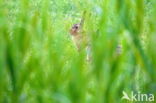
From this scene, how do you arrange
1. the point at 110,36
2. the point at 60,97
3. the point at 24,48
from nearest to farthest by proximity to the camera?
the point at 60,97 → the point at 110,36 → the point at 24,48

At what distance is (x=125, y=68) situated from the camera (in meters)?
1.74

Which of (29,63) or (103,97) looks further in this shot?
(29,63)

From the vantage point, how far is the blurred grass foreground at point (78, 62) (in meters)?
1.62

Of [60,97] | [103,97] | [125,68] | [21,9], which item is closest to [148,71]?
[125,68]

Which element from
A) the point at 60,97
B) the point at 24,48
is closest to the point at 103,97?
the point at 60,97

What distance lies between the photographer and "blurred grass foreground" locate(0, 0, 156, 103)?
1.62m

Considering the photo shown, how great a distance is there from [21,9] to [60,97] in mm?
398

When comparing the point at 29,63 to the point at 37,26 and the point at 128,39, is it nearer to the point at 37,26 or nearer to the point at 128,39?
the point at 37,26

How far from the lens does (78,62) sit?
1.63 metres

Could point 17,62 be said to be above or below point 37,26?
below

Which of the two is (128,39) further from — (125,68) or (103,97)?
(103,97)

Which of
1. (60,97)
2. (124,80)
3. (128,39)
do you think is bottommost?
(60,97)

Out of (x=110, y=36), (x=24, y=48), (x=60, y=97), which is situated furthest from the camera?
(x=24, y=48)

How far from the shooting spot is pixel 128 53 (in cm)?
177
